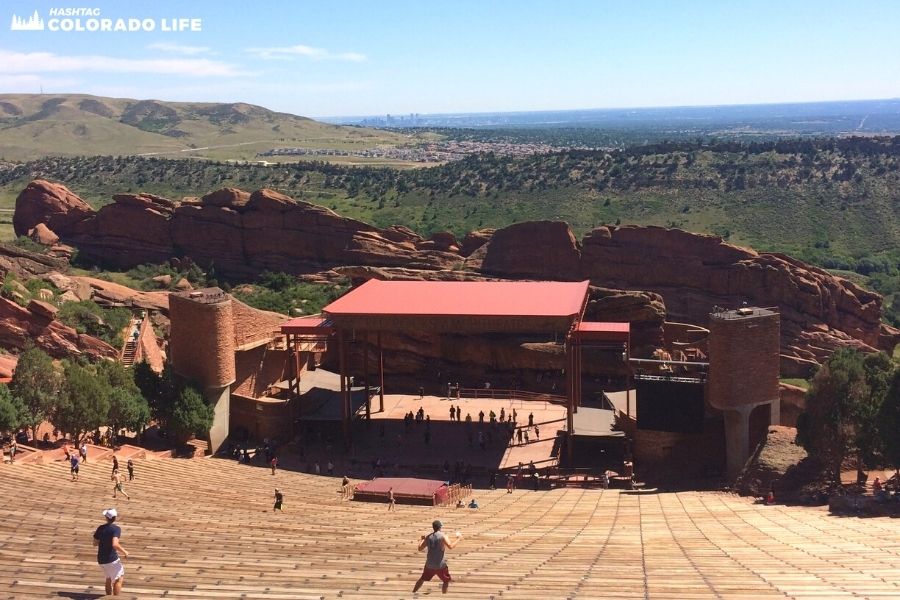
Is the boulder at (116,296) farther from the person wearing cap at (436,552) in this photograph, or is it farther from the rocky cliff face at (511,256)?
the person wearing cap at (436,552)

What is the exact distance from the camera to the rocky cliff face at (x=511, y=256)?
163ft

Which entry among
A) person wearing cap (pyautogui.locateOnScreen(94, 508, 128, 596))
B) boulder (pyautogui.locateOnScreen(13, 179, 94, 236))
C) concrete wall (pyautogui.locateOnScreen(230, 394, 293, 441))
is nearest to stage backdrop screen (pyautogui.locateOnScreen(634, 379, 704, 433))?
concrete wall (pyautogui.locateOnScreen(230, 394, 293, 441))

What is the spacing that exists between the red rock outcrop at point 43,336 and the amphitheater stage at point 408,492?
67.0 ft

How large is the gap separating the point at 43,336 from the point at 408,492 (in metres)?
24.4

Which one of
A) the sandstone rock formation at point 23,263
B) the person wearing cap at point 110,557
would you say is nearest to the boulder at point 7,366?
the sandstone rock formation at point 23,263

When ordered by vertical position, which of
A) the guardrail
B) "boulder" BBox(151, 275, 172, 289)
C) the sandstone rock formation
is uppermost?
the sandstone rock formation

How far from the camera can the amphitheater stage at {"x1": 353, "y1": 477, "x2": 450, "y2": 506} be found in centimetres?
2873

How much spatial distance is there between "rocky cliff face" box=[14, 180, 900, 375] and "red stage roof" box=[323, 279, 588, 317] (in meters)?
9.08

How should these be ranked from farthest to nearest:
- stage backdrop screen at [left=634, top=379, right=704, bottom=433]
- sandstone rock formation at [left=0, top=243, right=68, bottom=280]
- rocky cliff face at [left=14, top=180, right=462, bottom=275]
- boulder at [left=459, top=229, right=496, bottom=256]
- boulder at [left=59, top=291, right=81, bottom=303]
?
rocky cliff face at [left=14, top=180, right=462, bottom=275]
boulder at [left=459, top=229, right=496, bottom=256]
sandstone rock formation at [left=0, top=243, right=68, bottom=280]
boulder at [left=59, top=291, right=81, bottom=303]
stage backdrop screen at [left=634, top=379, right=704, bottom=433]

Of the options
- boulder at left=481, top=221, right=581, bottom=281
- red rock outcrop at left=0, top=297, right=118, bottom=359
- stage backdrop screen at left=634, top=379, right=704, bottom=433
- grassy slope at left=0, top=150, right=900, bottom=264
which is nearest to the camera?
stage backdrop screen at left=634, top=379, right=704, bottom=433

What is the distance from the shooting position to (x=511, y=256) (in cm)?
5850

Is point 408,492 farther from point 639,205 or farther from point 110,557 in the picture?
point 639,205

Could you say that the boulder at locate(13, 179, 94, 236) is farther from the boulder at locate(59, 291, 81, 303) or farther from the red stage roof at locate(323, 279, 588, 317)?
the red stage roof at locate(323, 279, 588, 317)

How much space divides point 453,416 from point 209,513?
63.7 feet
